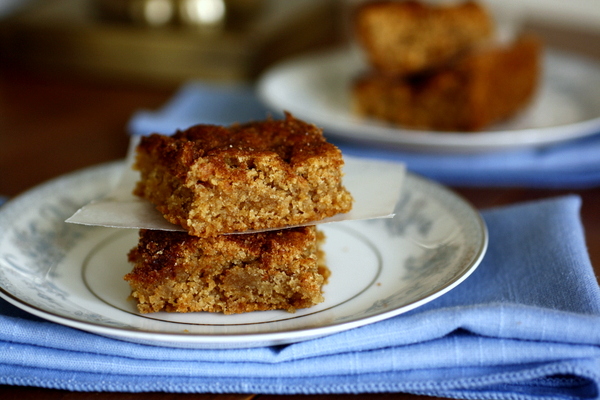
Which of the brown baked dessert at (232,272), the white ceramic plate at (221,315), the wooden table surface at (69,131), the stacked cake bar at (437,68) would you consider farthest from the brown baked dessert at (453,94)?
the brown baked dessert at (232,272)

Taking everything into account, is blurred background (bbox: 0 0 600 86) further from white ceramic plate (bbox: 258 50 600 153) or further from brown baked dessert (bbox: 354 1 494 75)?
brown baked dessert (bbox: 354 1 494 75)

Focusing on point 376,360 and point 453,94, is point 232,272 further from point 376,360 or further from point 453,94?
point 453,94

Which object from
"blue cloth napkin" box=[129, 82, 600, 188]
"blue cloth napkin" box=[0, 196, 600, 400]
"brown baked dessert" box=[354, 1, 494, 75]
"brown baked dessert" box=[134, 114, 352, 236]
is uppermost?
"brown baked dessert" box=[354, 1, 494, 75]

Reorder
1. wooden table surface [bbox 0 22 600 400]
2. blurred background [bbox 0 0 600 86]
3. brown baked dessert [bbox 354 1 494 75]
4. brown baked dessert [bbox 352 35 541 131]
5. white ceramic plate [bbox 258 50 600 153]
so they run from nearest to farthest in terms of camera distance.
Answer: wooden table surface [bbox 0 22 600 400], white ceramic plate [bbox 258 50 600 153], brown baked dessert [bbox 352 35 541 131], brown baked dessert [bbox 354 1 494 75], blurred background [bbox 0 0 600 86]

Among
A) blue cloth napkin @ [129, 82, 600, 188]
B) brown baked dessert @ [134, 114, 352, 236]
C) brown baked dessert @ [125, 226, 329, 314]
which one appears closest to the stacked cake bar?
blue cloth napkin @ [129, 82, 600, 188]

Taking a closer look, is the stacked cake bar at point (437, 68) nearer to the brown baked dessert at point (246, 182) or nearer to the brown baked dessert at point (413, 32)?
the brown baked dessert at point (413, 32)

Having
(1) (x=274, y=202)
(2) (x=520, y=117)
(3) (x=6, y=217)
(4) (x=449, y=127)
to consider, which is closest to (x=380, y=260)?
(1) (x=274, y=202)

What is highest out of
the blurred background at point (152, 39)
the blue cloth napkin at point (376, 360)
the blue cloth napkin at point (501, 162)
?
the blurred background at point (152, 39)
